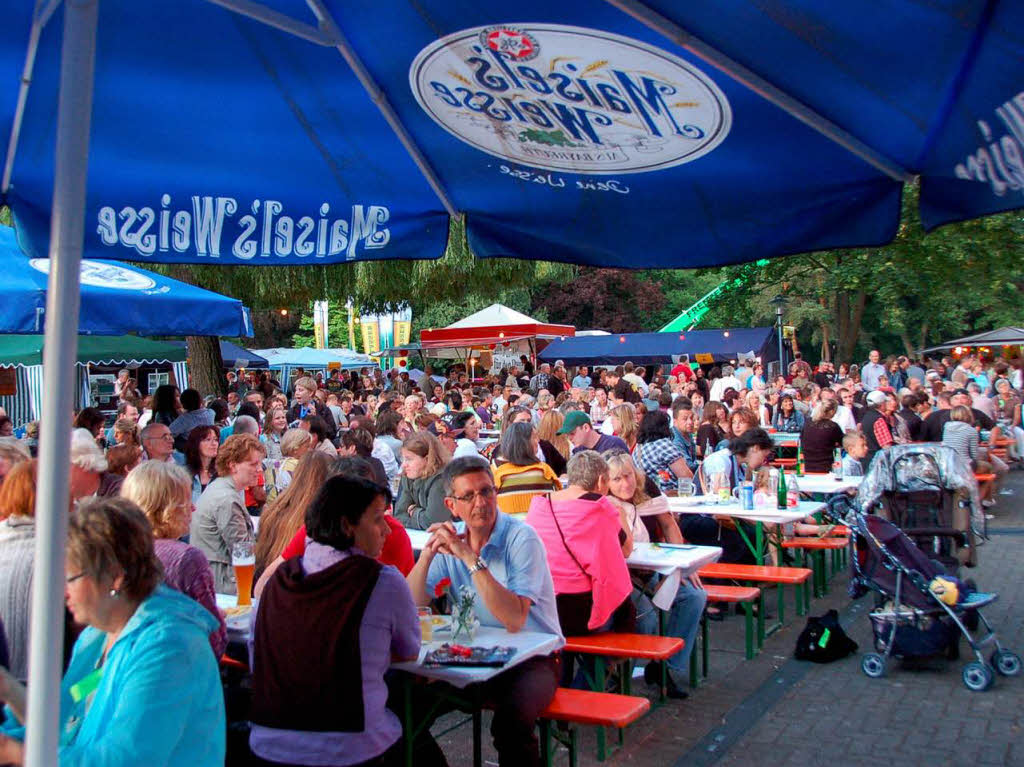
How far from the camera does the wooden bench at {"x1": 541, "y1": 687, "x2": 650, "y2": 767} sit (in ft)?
14.1

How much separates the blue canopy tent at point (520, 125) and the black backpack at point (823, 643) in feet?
13.2

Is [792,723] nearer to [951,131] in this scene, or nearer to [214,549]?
[214,549]

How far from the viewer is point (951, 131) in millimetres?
2902

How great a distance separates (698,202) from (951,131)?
98cm

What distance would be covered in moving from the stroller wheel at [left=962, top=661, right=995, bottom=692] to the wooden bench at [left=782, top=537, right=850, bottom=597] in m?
2.22

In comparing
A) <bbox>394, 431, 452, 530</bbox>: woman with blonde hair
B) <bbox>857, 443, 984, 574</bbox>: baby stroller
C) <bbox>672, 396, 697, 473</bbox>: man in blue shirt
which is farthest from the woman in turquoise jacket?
<bbox>672, 396, 697, 473</bbox>: man in blue shirt

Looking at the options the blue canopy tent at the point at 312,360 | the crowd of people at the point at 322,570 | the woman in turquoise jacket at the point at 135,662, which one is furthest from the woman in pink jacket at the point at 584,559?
the blue canopy tent at the point at 312,360

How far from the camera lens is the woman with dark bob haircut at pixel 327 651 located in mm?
3357

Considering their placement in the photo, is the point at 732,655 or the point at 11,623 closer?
the point at 11,623

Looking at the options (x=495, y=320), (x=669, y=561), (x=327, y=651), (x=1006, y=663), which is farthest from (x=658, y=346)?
(x=327, y=651)

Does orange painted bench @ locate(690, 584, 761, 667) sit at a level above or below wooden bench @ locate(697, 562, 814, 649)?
below

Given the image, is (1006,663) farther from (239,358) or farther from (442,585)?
(239,358)

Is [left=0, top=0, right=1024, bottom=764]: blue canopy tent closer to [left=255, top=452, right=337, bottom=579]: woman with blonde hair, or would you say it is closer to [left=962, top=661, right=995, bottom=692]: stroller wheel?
[left=255, top=452, right=337, bottom=579]: woman with blonde hair

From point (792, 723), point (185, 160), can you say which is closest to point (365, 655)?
point (185, 160)
